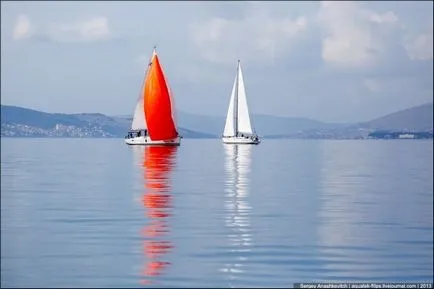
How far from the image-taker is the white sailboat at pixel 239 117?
5157 inches

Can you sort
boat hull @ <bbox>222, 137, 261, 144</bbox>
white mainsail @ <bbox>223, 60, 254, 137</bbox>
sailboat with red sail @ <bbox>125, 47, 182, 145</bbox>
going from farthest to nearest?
boat hull @ <bbox>222, 137, 261, 144</bbox>
white mainsail @ <bbox>223, 60, 254, 137</bbox>
sailboat with red sail @ <bbox>125, 47, 182, 145</bbox>

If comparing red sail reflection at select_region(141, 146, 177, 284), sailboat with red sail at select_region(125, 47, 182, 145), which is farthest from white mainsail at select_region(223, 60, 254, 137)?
red sail reflection at select_region(141, 146, 177, 284)

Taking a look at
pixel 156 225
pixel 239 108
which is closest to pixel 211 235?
pixel 156 225

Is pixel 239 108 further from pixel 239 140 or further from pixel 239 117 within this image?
pixel 239 140

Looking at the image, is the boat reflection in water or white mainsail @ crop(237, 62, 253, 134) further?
white mainsail @ crop(237, 62, 253, 134)

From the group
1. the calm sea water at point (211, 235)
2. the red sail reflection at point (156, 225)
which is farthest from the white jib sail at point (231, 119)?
the calm sea water at point (211, 235)

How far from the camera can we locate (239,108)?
432ft

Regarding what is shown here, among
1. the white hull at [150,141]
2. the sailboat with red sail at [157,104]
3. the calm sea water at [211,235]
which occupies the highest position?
the sailboat with red sail at [157,104]

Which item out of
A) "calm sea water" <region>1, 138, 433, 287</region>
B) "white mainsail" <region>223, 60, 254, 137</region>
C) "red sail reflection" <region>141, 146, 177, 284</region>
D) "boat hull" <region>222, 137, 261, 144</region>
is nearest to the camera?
"calm sea water" <region>1, 138, 433, 287</region>

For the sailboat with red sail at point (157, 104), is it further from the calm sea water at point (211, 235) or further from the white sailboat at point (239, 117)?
the calm sea water at point (211, 235)

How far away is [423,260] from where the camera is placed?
72.8 feet

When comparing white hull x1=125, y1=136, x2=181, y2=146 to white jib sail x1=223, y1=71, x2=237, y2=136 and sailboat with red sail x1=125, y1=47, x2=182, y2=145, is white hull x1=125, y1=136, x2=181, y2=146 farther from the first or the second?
white jib sail x1=223, y1=71, x2=237, y2=136

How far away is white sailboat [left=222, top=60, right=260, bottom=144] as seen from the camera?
131 meters

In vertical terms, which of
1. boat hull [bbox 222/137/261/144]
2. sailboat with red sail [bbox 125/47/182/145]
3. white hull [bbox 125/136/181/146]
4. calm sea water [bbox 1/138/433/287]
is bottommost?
calm sea water [bbox 1/138/433/287]
